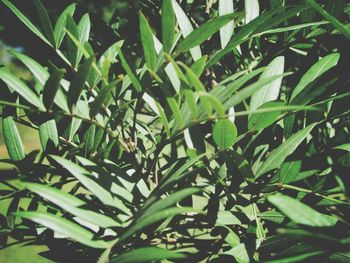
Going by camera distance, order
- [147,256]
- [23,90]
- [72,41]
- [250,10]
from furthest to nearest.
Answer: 1. [250,10]
2. [72,41]
3. [23,90]
4. [147,256]

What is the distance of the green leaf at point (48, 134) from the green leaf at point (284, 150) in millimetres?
378

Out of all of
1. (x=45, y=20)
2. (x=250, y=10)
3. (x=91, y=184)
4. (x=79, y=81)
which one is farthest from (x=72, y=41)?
(x=250, y=10)

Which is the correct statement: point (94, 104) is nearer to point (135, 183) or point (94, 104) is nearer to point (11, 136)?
point (135, 183)

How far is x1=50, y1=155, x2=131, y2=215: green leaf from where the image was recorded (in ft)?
1.28

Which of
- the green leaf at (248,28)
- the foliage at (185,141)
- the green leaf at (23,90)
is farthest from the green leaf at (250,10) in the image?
the green leaf at (23,90)

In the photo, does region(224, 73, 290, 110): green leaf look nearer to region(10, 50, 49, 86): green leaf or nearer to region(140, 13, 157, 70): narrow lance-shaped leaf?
region(140, 13, 157, 70): narrow lance-shaped leaf

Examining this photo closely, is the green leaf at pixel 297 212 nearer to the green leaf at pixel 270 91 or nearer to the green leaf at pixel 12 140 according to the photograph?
the green leaf at pixel 270 91

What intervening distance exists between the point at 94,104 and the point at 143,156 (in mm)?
257

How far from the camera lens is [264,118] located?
47cm

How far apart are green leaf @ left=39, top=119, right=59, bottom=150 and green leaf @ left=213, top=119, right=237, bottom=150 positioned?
0.30 metres

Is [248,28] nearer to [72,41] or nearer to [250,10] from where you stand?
[250,10]

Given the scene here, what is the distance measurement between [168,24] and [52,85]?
187mm

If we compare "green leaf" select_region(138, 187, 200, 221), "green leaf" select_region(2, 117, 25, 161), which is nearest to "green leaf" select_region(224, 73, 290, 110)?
"green leaf" select_region(138, 187, 200, 221)

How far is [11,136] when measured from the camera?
0.61 meters
